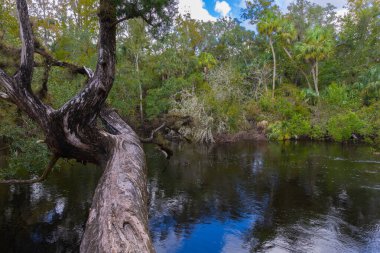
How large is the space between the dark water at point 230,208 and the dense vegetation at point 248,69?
28.6ft

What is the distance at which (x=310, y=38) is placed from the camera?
30438 mm

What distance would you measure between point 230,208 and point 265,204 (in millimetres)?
1175

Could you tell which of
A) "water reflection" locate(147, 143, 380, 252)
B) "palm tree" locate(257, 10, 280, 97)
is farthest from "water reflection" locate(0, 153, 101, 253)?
"palm tree" locate(257, 10, 280, 97)

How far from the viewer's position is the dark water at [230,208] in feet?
23.6

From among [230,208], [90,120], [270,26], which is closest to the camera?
[90,120]

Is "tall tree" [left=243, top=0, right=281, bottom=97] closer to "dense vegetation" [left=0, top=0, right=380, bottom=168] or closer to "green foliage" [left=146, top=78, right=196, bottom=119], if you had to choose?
"dense vegetation" [left=0, top=0, right=380, bottom=168]

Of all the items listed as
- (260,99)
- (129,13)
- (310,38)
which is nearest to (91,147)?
(129,13)

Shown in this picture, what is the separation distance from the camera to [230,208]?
9.52 meters

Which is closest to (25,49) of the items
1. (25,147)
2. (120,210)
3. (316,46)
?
(120,210)

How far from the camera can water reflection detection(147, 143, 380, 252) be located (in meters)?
7.27

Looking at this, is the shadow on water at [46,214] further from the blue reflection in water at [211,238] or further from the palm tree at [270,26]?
the palm tree at [270,26]

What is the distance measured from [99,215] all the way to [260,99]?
1071 inches

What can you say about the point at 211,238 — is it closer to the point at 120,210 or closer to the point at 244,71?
the point at 120,210

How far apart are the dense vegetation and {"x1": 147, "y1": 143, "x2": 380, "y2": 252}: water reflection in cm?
731
